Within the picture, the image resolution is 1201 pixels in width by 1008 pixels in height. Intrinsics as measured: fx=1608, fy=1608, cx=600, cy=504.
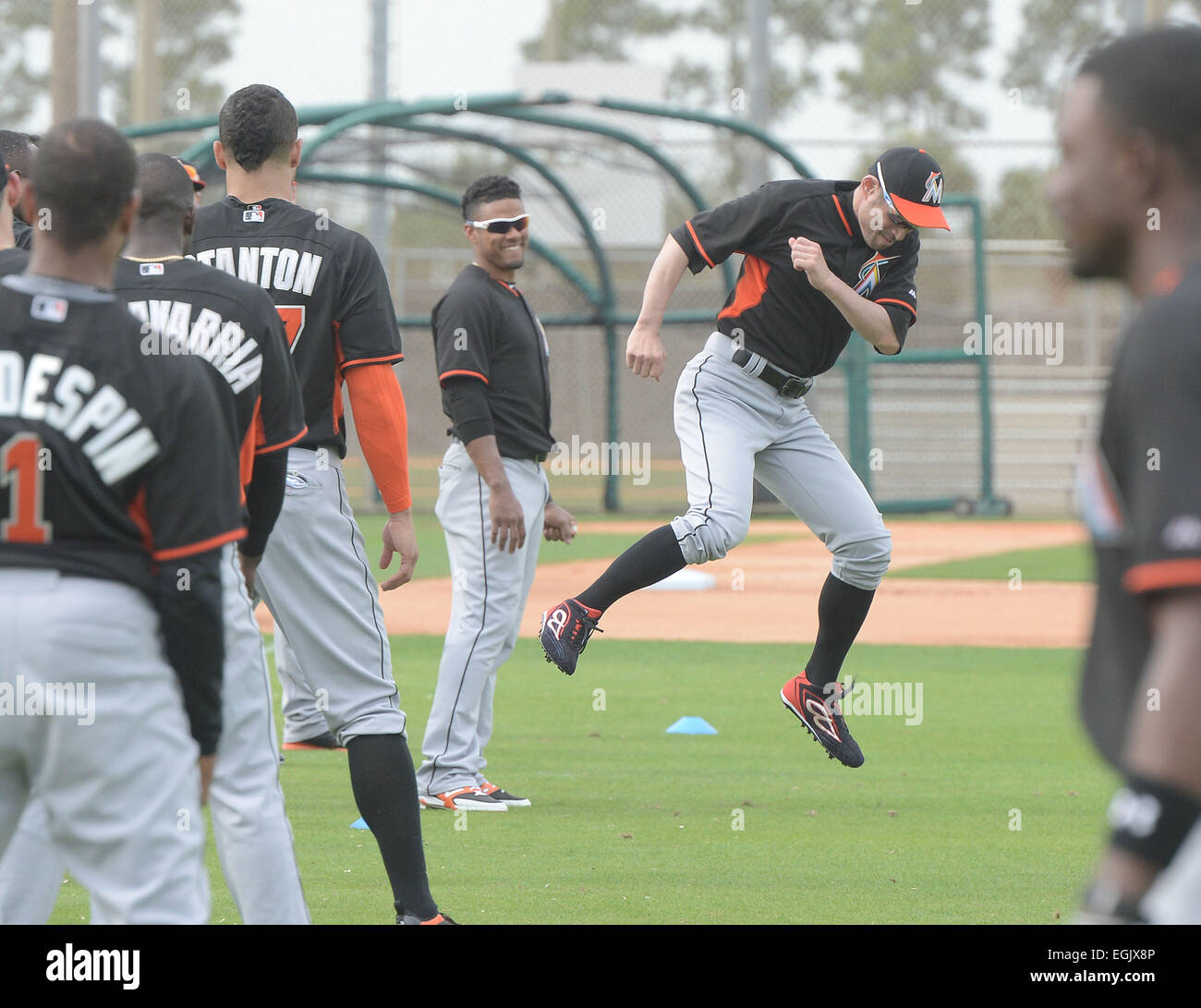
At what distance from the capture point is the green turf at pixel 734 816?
469cm

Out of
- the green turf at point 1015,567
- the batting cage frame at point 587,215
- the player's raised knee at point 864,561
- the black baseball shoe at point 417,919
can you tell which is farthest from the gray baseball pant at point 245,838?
the batting cage frame at point 587,215

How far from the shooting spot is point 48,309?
270 cm

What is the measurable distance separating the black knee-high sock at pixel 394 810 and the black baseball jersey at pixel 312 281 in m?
0.89

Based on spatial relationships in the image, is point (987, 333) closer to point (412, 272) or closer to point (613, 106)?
point (613, 106)

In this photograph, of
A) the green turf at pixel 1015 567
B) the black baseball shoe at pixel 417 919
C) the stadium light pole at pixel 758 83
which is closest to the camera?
the black baseball shoe at pixel 417 919

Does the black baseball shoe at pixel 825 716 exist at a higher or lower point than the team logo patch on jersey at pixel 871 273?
lower

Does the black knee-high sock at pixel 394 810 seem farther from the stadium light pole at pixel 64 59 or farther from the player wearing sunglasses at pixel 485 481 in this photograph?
the stadium light pole at pixel 64 59

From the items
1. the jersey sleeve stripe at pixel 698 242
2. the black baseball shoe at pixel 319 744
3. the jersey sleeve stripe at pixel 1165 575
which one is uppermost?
the jersey sleeve stripe at pixel 698 242

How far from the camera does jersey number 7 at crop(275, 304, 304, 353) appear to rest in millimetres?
4500

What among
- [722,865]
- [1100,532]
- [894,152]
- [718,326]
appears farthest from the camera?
[718,326]

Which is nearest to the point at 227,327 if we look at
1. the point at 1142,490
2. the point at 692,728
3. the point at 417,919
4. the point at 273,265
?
the point at 273,265
